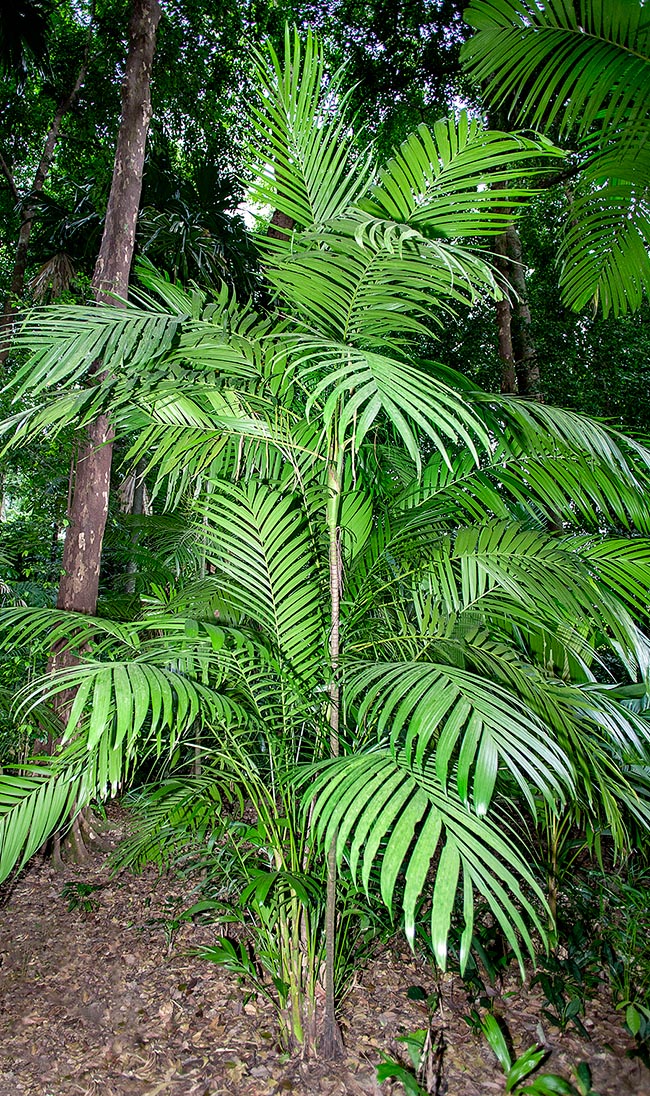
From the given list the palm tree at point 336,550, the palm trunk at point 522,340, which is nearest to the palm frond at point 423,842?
the palm tree at point 336,550

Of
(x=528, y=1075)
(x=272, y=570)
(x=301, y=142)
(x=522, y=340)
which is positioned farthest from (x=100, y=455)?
(x=522, y=340)

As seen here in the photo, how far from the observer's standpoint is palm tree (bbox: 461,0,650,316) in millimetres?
1743

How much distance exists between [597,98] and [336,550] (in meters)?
1.39

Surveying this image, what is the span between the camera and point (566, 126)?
6.12ft

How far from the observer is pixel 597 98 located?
5.90 feet

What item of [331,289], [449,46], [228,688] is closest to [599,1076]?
[228,688]

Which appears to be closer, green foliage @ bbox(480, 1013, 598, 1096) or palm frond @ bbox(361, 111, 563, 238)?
palm frond @ bbox(361, 111, 563, 238)

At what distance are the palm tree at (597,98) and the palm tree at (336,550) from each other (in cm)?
43

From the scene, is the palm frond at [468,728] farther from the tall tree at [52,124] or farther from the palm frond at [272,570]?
the tall tree at [52,124]

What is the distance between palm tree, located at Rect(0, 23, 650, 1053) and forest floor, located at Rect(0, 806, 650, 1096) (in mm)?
169

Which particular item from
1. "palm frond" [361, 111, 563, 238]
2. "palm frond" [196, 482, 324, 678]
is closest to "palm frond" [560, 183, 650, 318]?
"palm frond" [361, 111, 563, 238]

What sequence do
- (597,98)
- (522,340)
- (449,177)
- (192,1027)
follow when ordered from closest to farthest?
(449,177)
(597,98)
(192,1027)
(522,340)

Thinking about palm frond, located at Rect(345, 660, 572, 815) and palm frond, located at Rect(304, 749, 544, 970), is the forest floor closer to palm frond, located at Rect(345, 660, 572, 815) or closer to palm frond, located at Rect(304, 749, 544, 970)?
palm frond, located at Rect(304, 749, 544, 970)

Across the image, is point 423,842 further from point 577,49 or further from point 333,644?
point 577,49
